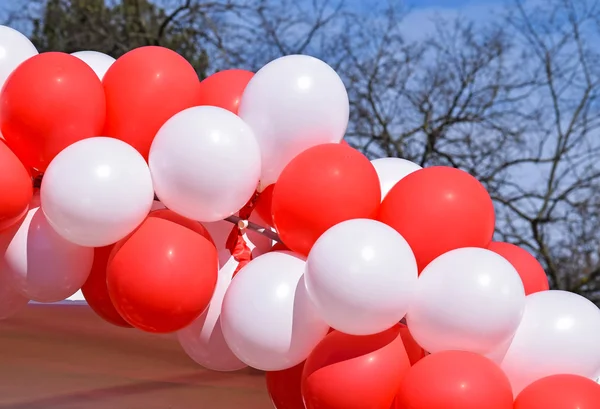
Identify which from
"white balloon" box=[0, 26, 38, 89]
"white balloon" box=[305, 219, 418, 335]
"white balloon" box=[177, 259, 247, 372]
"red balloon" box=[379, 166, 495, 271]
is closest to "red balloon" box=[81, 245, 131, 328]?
"white balloon" box=[177, 259, 247, 372]

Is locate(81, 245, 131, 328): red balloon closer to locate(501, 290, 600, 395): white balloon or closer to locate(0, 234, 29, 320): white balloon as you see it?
locate(0, 234, 29, 320): white balloon

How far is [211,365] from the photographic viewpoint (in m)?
2.04

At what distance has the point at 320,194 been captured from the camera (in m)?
1.78

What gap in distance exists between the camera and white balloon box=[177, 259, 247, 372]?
195 cm

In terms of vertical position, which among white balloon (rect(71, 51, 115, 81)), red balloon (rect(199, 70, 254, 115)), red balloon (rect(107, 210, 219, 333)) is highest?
red balloon (rect(199, 70, 254, 115))

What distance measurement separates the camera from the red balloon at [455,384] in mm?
1614

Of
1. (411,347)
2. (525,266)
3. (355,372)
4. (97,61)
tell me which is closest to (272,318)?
(355,372)

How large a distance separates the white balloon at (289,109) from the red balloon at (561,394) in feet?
2.23

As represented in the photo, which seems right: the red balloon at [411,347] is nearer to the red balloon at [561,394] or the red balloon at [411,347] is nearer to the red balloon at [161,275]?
the red balloon at [561,394]

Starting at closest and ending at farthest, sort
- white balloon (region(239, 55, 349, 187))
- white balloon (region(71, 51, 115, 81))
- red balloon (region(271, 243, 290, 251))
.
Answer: white balloon (region(239, 55, 349, 187)), red balloon (region(271, 243, 290, 251)), white balloon (region(71, 51, 115, 81))

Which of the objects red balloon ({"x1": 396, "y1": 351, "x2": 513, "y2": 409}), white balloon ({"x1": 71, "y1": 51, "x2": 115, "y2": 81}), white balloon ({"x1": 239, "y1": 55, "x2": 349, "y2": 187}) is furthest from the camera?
white balloon ({"x1": 71, "y1": 51, "x2": 115, "y2": 81})

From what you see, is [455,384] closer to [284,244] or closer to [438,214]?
[438,214]

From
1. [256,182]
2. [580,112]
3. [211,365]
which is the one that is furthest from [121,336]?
[580,112]

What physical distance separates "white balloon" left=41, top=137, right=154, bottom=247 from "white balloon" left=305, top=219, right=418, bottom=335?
39 centimetres
